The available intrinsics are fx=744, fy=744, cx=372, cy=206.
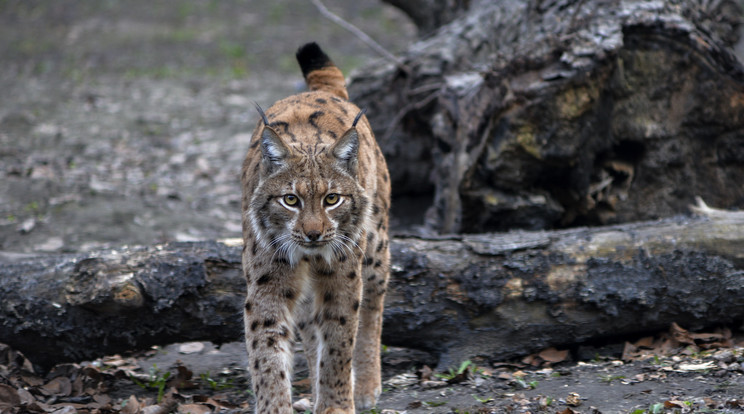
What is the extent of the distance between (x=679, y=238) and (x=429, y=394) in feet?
6.92

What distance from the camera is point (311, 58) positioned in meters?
5.68

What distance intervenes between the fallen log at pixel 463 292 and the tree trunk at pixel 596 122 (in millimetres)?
1199

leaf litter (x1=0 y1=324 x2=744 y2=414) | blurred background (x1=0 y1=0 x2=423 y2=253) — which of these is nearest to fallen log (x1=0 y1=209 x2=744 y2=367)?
leaf litter (x1=0 y1=324 x2=744 y2=414)

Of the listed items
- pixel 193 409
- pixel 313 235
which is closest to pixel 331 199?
pixel 313 235

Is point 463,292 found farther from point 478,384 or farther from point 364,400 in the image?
point 364,400

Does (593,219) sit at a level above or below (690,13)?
below

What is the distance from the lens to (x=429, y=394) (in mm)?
4863

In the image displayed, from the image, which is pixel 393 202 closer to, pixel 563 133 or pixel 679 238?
pixel 563 133

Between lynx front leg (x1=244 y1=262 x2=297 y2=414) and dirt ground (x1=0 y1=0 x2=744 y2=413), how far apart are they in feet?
2.76

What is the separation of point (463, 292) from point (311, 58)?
82.9 inches

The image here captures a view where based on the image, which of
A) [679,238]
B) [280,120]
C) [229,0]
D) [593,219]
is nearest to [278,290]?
[280,120]

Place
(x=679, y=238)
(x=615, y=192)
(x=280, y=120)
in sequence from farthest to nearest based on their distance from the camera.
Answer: (x=615, y=192), (x=679, y=238), (x=280, y=120)

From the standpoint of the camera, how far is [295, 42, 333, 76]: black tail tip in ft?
18.4

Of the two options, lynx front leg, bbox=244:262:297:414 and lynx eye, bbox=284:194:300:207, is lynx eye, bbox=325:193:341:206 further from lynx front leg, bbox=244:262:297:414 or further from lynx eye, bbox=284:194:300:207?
lynx front leg, bbox=244:262:297:414
